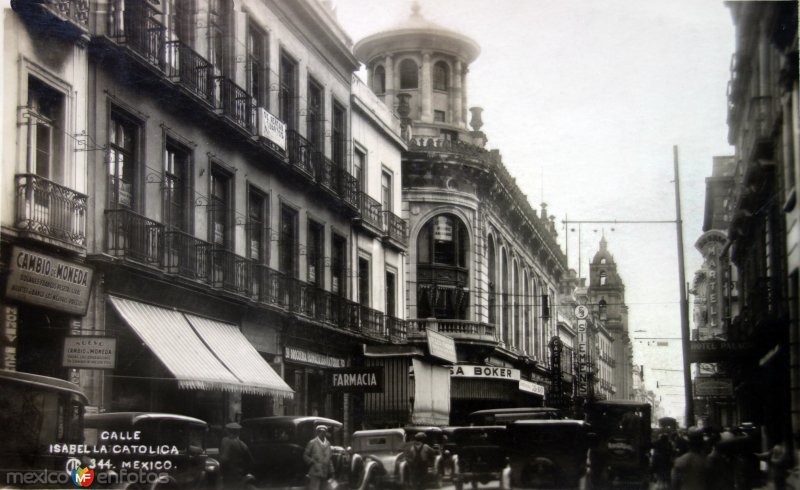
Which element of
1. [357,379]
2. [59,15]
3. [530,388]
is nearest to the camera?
[59,15]

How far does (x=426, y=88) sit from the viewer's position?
45.0 m

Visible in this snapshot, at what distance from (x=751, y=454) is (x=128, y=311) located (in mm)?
13733

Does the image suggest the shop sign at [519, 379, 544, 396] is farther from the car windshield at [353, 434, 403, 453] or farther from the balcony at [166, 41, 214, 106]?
the balcony at [166, 41, 214, 106]

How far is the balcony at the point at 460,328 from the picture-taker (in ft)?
142

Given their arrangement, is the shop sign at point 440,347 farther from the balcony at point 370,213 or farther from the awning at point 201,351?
the awning at point 201,351

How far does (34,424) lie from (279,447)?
20.2ft

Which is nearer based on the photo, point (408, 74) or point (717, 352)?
point (717, 352)

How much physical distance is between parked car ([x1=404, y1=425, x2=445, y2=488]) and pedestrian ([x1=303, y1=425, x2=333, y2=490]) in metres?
4.67

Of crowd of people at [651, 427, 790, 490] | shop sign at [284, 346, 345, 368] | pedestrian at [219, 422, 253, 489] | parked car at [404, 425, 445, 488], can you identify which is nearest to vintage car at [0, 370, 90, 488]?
pedestrian at [219, 422, 253, 489]

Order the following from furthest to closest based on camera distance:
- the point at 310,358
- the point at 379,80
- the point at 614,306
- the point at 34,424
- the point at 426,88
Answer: the point at 614,306 → the point at 379,80 → the point at 426,88 → the point at 310,358 → the point at 34,424

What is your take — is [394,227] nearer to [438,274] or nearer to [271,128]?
[271,128]

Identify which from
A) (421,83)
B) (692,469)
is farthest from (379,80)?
(692,469)

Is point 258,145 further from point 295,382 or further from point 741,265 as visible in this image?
point 741,265

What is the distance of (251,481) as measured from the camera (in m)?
17.4
